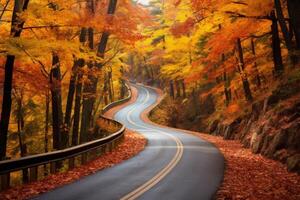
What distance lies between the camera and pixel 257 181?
12906 millimetres

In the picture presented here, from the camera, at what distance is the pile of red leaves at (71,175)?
10562 millimetres

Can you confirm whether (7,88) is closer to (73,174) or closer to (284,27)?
(73,174)

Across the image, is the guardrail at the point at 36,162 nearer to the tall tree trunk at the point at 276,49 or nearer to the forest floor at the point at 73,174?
the forest floor at the point at 73,174

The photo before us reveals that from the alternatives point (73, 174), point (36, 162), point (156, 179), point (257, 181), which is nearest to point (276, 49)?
Result: point (257, 181)

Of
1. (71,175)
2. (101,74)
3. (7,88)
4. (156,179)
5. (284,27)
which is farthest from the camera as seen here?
(101,74)

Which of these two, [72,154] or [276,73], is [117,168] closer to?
[72,154]

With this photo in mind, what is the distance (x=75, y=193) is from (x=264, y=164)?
901 cm

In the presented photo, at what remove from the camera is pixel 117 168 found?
1505 cm

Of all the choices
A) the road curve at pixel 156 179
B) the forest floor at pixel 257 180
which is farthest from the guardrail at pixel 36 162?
the forest floor at pixel 257 180

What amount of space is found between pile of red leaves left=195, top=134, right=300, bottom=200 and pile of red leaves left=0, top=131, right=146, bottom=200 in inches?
199

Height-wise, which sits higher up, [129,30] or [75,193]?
[129,30]

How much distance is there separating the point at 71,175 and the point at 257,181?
6.61m

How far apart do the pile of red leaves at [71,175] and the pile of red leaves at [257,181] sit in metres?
5.05

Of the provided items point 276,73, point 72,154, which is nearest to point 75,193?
point 72,154
